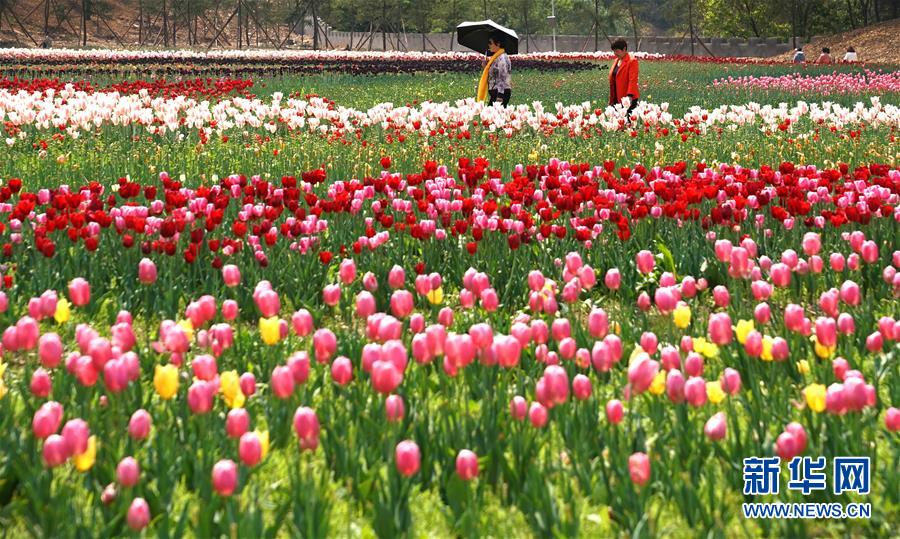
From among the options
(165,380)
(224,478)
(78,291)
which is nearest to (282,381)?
(165,380)

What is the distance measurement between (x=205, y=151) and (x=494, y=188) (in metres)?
5.84

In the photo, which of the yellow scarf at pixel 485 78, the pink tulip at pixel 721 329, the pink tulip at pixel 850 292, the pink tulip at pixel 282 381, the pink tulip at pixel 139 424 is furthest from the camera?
the yellow scarf at pixel 485 78

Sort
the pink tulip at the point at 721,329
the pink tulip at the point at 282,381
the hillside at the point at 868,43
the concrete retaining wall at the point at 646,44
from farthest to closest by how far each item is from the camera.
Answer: the concrete retaining wall at the point at 646,44, the hillside at the point at 868,43, the pink tulip at the point at 721,329, the pink tulip at the point at 282,381

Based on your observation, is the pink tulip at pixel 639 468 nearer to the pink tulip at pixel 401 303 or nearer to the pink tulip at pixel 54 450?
the pink tulip at pixel 401 303

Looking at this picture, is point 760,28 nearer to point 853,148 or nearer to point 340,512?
point 853,148

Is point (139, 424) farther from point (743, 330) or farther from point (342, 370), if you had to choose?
point (743, 330)

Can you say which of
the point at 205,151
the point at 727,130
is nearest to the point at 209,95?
the point at 205,151

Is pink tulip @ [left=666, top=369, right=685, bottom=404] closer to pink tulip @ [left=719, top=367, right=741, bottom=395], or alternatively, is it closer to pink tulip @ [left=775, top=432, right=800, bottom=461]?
pink tulip @ [left=719, top=367, right=741, bottom=395]

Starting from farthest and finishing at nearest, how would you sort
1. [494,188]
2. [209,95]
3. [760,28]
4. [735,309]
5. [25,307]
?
[760,28]
[209,95]
[494,188]
[25,307]
[735,309]

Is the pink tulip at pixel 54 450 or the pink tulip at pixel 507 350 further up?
the pink tulip at pixel 507 350

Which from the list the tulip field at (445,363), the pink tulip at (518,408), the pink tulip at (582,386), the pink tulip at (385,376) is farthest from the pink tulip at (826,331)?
the pink tulip at (385,376)

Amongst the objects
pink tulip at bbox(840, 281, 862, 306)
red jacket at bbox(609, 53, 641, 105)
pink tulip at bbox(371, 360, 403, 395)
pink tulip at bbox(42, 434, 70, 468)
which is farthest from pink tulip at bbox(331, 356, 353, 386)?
red jacket at bbox(609, 53, 641, 105)

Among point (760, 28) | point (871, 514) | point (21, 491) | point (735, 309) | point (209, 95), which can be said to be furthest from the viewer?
point (760, 28)

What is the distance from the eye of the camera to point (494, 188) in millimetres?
7434
